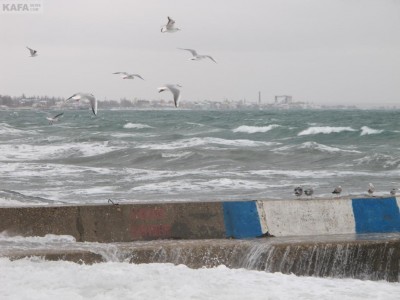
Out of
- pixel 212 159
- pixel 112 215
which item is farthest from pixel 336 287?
pixel 212 159

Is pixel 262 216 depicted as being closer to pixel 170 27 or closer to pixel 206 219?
pixel 206 219

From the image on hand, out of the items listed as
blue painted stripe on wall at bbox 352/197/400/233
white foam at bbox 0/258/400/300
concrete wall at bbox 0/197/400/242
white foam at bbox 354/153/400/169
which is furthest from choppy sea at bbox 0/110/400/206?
white foam at bbox 0/258/400/300

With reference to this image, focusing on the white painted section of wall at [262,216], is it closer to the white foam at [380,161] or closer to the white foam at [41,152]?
the white foam at [380,161]

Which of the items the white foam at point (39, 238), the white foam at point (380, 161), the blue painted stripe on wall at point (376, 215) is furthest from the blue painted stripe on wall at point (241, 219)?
the white foam at point (380, 161)

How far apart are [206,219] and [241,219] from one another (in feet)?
1.15

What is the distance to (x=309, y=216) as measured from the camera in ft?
25.5

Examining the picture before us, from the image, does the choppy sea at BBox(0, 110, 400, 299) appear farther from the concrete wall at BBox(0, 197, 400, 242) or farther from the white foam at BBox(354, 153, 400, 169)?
the concrete wall at BBox(0, 197, 400, 242)

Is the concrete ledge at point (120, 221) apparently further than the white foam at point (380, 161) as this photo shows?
No

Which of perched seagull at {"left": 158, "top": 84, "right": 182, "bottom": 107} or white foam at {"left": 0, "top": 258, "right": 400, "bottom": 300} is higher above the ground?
perched seagull at {"left": 158, "top": 84, "right": 182, "bottom": 107}

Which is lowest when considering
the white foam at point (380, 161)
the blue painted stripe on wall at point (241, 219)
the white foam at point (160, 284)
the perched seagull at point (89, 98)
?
the white foam at point (380, 161)

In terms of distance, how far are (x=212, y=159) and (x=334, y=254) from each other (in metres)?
14.2

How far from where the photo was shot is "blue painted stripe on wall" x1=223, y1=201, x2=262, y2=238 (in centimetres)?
762

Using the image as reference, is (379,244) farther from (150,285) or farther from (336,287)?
(150,285)

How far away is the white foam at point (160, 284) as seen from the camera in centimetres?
560
